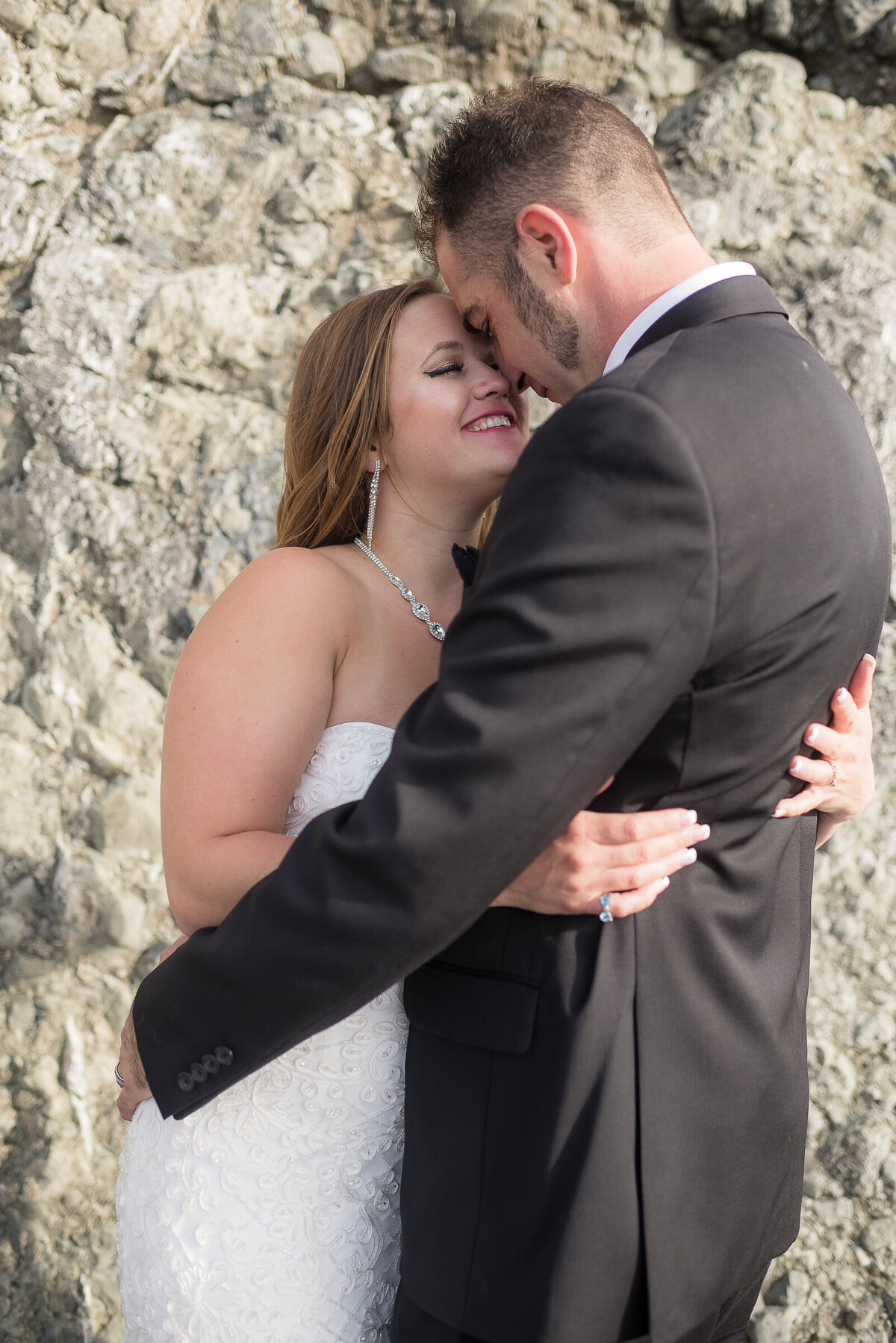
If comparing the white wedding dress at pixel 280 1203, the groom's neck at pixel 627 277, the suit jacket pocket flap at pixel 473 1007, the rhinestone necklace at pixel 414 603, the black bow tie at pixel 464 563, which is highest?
the groom's neck at pixel 627 277

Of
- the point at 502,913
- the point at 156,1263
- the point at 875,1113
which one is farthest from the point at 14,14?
the point at 875,1113

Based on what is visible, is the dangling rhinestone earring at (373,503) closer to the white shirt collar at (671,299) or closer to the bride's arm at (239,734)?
the bride's arm at (239,734)

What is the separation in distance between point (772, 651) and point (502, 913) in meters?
0.55

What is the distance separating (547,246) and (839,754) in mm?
1046

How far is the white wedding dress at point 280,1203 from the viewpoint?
5.53 ft

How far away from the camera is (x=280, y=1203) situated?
1.73m

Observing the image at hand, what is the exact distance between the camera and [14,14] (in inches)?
126

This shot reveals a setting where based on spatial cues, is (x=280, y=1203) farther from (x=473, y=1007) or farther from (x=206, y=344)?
(x=206, y=344)

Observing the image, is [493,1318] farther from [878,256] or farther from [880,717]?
[878,256]

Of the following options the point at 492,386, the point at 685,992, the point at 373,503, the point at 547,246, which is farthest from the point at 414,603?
the point at 685,992

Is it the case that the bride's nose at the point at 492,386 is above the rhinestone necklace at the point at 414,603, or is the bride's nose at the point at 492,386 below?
above

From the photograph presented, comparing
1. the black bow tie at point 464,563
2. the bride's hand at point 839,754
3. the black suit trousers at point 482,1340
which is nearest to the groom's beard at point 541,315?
the black bow tie at point 464,563

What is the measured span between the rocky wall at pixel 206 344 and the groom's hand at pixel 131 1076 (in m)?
1.12

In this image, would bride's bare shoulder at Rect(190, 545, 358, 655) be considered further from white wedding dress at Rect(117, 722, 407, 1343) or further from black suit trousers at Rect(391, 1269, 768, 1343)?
black suit trousers at Rect(391, 1269, 768, 1343)
